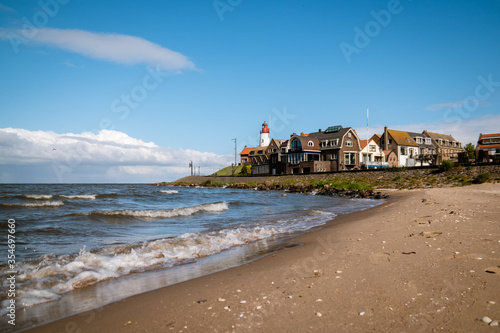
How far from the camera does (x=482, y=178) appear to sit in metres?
30.0

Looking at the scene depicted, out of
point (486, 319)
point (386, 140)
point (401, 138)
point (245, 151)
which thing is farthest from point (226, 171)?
point (486, 319)

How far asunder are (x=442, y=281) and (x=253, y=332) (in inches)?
119

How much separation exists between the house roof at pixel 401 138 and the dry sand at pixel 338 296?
7460 centimetres

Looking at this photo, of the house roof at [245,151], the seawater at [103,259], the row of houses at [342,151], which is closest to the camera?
the seawater at [103,259]

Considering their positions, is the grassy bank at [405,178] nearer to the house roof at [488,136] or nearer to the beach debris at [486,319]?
the beach debris at [486,319]

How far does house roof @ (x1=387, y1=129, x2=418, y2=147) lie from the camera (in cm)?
7506

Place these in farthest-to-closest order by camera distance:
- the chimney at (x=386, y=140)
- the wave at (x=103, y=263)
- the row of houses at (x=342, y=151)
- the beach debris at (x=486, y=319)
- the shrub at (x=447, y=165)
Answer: the chimney at (x=386, y=140) → the row of houses at (x=342, y=151) → the shrub at (x=447, y=165) → the wave at (x=103, y=263) → the beach debris at (x=486, y=319)

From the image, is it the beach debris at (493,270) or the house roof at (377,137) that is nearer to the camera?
the beach debris at (493,270)

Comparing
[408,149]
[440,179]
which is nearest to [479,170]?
[440,179]

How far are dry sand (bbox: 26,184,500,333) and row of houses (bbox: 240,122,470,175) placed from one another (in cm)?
5662

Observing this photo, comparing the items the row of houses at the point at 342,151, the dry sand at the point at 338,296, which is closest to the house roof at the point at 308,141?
the row of houses at the point at 342,151

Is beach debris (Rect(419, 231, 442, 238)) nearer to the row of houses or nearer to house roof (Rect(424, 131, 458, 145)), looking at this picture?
the row of houses

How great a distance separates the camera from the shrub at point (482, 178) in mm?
29788

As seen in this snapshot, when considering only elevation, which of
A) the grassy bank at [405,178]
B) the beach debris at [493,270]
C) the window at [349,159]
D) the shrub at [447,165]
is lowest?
the beach debris at [493,270]
